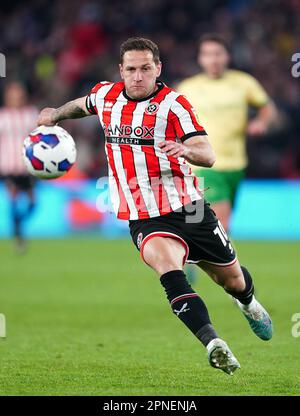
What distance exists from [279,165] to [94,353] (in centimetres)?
1185

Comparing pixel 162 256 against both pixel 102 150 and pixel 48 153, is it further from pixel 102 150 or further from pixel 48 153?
pixel 102 150

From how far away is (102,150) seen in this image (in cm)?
1845

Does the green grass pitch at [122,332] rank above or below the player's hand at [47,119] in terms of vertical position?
below

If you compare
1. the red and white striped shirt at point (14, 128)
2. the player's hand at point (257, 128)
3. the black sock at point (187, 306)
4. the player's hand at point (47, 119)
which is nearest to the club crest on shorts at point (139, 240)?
the black sock at point (187, 306)

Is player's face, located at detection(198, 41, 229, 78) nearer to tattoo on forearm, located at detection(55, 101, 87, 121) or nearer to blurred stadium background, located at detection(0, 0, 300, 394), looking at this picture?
blurred stadium background, located at detection(0, 0, 300, 394)

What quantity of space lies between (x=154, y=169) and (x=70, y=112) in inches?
30.7

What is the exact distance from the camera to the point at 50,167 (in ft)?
A: 21.4

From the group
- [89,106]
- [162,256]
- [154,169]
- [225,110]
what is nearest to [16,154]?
[225,110]

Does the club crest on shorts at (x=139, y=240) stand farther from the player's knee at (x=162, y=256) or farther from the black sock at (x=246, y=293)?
the black sock at (x=246, y=293)

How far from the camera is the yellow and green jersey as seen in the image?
9812 mm

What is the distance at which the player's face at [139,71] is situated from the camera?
19.7ft

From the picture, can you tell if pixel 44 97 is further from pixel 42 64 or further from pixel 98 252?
pixel 98 252

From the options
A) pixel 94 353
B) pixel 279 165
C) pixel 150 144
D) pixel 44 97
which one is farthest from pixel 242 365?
pixel 44 97

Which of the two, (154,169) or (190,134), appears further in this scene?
(154,169)
